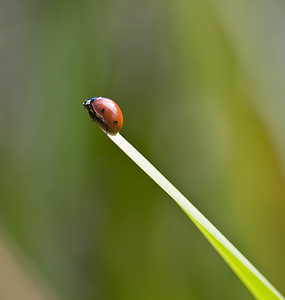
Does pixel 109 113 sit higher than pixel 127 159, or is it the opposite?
pixel 109 113

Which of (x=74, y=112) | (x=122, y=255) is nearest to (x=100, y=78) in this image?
(x=74, y=112)

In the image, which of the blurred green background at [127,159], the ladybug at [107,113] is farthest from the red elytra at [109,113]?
the blurred green background at [127,159]

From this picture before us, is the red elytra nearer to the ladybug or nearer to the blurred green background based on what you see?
the ladybug

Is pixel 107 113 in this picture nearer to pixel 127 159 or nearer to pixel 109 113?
pixel 109 113

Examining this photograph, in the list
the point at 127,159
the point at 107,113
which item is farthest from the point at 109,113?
the point at 127,159

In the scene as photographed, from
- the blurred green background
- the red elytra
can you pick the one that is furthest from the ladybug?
the blurred green background

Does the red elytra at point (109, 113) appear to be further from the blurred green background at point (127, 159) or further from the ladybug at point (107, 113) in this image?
the blurred green background at point (127, 159)
